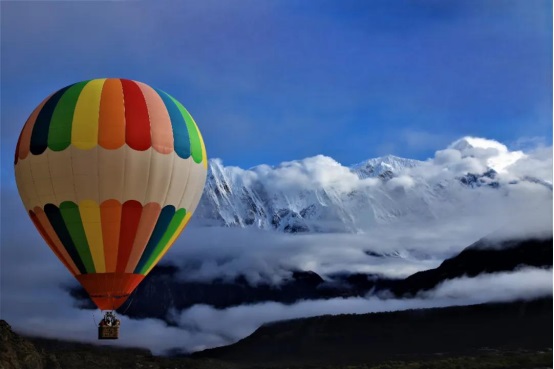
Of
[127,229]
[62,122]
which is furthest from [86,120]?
[127,229]

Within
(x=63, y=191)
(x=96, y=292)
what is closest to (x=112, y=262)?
(x=96, y=292)

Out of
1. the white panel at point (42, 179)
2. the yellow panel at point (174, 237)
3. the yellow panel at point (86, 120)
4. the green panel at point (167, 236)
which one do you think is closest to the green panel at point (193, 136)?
the green panel at point (167, 236)

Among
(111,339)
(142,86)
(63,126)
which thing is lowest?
(111,339)

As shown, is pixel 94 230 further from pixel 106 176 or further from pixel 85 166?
pixel 85 166

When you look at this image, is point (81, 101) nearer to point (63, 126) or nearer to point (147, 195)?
point (63, 126)

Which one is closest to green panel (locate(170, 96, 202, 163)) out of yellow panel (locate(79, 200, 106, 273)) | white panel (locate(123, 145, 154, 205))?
white panel (locate(123, 145, 154, 205))

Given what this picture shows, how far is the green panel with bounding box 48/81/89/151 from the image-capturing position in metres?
72.0

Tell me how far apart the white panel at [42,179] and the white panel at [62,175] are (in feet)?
1.44

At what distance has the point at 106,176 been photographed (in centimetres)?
7156

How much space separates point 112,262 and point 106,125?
1189cm

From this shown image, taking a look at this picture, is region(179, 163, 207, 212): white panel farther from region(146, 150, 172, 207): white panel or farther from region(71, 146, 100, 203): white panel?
region(71, 146, 100, 203): white panel

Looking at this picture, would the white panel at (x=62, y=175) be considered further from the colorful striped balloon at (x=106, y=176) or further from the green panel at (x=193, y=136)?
the green panel at (x=193, y=136)

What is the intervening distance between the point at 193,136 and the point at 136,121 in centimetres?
640

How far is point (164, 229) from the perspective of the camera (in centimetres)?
7612
